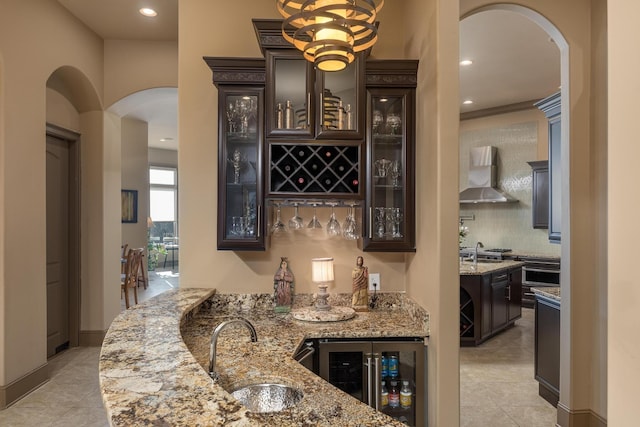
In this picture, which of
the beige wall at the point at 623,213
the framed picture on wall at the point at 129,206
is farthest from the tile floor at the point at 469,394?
the framed picture on wall at the point at 129,206

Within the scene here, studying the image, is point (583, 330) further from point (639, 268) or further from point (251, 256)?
point (639, 268)

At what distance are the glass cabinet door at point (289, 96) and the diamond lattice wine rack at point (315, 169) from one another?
0.39ft

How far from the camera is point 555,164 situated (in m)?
3.48

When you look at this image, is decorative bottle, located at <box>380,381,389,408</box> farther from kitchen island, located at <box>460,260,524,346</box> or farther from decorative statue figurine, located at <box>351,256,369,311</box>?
kitchen island, located at <box>460,260,524,346</box>

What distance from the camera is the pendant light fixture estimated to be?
159cm

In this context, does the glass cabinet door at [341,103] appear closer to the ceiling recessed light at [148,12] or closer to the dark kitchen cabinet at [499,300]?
the ceiling recessed light at [148,12]

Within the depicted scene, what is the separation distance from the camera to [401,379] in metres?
2.59

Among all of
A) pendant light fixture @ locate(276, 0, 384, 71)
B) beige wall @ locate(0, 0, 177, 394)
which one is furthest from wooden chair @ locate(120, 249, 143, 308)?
pendant light fixture @ locate(276, 0, 384, 71)

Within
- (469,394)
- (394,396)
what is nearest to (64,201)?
(394,396)

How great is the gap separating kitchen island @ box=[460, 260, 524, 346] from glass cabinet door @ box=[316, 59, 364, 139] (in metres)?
3.09

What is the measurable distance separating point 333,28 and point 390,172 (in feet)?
4.44

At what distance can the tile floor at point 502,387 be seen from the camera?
3297 mm

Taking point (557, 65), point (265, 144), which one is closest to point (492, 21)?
point (557, 65)

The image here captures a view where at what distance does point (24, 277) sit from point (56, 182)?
1.48 m
